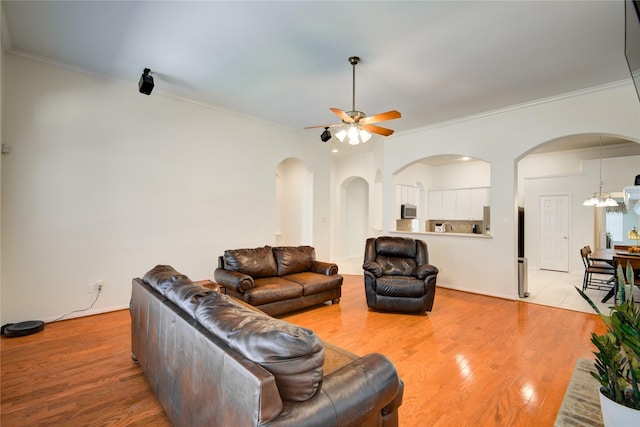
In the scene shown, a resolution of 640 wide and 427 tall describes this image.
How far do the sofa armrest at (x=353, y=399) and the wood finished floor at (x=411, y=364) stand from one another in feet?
2.45

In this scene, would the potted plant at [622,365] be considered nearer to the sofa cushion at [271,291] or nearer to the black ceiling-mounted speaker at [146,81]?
the sofa cushion at [271,291]

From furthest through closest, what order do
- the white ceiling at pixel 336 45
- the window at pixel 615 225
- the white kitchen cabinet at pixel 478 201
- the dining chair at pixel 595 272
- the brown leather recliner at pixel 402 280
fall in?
the white kitchen cabinet at pixel 478 201 → the window at pixel 615 225 → the dining chair at pixel 595 272 → the brown leather recliner at pixel 402 280 → the white ceiling at pixel 336 45

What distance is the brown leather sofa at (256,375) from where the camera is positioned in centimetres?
109

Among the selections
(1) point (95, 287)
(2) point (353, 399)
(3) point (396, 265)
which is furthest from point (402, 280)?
(1) point (95, 287)

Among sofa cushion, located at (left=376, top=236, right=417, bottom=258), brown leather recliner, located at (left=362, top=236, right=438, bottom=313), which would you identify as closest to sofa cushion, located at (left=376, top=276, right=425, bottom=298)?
brown leather recliner, located at (left=362, top=236, right=438, bottom=313)

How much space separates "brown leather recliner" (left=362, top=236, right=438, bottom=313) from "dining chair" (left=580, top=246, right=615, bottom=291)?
3183mm

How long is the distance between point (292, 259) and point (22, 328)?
10.2 ft

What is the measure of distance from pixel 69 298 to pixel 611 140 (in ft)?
31.9

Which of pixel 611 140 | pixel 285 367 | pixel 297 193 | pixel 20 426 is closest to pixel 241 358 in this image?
pixel 285 367

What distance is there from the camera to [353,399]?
1247mm

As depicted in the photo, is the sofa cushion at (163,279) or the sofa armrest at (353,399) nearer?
the sofa armrest at (353,399)

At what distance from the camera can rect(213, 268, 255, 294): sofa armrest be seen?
3.56m

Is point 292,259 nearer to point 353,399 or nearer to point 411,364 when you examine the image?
point 411,364

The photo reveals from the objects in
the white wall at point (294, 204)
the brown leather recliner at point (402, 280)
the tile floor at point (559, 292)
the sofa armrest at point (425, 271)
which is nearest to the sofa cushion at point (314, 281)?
the brown leather recliner at point (402, 280)
